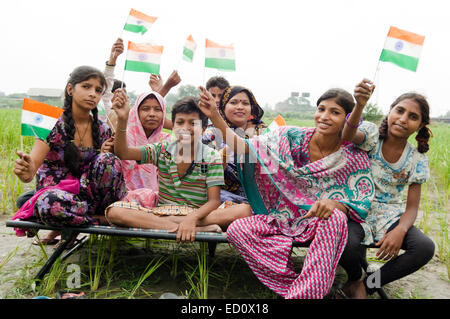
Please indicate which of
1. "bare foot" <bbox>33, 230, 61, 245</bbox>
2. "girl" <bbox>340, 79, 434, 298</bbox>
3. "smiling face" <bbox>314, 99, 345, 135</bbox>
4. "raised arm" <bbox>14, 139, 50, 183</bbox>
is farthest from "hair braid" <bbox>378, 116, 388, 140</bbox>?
"bare foot" <bbox>33, 230, 61, 245</bbox>

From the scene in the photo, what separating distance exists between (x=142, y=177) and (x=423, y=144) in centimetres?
230

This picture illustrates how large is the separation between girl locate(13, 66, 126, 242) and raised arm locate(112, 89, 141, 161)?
0.08 meters

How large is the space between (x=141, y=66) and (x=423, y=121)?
90.2 inches

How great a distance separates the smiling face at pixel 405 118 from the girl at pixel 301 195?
297mm

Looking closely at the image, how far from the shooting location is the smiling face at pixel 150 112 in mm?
3234

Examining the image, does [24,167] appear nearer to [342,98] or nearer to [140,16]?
[140,16]

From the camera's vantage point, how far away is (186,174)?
9.11 ft

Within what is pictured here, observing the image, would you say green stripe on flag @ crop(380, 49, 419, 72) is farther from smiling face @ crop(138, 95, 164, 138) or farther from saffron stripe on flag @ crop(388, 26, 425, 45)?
smiling face @ crop(138, 95, 164, 138)

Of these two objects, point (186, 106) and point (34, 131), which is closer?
point (34, 131)

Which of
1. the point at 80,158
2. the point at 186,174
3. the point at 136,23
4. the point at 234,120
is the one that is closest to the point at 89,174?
the point at 80,158
